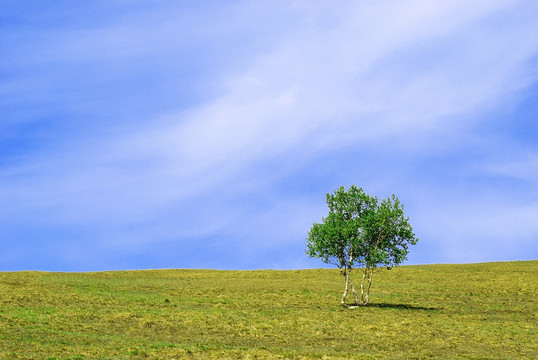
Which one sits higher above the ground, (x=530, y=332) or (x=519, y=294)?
(x=519, y=294)

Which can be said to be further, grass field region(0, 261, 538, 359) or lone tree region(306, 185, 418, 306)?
lone tree region(306, 185, 418, 306)

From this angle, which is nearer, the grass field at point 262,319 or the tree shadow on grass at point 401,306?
the grass field at point 262,319

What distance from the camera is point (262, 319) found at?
144 feet

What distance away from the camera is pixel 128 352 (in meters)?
31.2

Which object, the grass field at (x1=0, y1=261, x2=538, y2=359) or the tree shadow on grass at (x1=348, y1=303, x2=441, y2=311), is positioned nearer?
the grass field at (x1=0, y1=261, x2=538, y2=359)

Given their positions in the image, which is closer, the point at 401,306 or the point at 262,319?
the point at 262,319

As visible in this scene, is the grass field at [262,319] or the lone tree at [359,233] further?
the lone tree at [359,233]

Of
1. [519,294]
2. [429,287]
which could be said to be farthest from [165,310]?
[519,294]

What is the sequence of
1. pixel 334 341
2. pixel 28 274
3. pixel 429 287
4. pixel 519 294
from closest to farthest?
pixel 334 341 → pixel 519 294 → pixel 429 287 → pixel 28 274

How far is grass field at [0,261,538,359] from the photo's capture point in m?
33.4

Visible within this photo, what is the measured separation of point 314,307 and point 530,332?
18262 millimetres

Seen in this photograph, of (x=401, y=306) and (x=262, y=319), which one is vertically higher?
(x=401, y=306)

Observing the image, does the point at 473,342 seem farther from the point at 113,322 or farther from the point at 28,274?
the point at 28,274

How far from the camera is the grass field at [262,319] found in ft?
109
